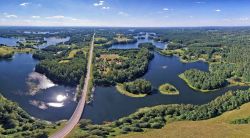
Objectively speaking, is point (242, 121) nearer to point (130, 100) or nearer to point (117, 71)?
point (130, 100)

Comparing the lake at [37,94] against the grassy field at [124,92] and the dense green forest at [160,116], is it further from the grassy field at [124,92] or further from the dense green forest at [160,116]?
the grassy field at [124,92]

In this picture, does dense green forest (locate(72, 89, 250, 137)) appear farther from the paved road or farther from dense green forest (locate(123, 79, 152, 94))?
dense green forest (locate(123, 79, 152, 94))

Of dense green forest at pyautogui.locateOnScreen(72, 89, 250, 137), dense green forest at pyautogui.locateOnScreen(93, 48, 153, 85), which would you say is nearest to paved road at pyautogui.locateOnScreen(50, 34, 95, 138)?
dense green forest at pyautogui.locateOnScreen(72, 89, 250, 137)

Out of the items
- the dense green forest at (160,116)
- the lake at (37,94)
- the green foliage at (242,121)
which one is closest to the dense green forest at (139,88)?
the dense green forest at (160,116)

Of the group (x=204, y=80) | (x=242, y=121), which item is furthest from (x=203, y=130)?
(x=204, y=80)

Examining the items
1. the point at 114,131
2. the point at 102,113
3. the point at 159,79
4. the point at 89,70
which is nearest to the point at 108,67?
the point at 89,70

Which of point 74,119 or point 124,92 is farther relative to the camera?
point 124,92
